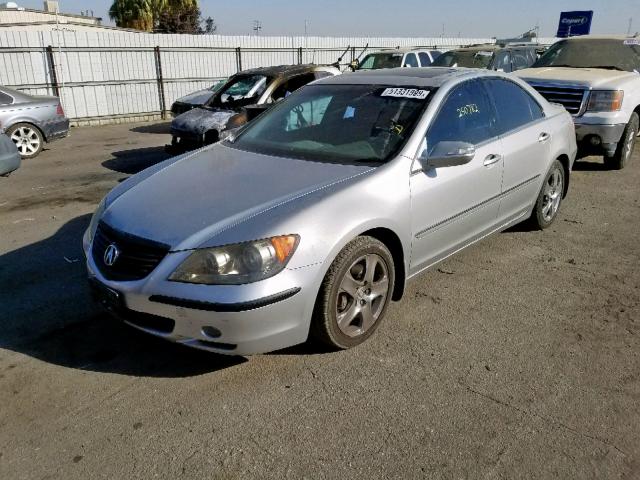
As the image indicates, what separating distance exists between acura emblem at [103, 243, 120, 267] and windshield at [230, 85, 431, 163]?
4.30ft

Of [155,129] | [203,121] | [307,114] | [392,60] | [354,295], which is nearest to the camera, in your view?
[354,295]

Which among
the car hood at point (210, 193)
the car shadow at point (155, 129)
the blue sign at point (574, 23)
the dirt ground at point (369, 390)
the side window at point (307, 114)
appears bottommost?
the car shadow at point (155, 129)

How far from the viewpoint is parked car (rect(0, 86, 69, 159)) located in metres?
9.23

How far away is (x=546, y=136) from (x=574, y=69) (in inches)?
178

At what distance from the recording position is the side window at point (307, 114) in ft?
13.5

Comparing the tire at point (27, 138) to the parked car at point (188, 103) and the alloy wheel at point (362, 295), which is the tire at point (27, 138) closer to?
the parked car at point (188, 103)

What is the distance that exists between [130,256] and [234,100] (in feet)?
21.7

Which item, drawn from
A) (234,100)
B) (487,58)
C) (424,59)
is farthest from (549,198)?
(424,59)

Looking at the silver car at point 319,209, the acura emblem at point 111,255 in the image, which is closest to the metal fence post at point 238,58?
the silver car at point 319,209

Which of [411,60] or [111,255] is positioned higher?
[411,60]

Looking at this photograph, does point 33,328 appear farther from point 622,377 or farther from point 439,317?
point 622,377

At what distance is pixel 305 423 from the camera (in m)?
2.65

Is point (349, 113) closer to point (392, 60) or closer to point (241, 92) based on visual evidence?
point (241, 92)

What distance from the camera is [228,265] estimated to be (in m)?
2.70
